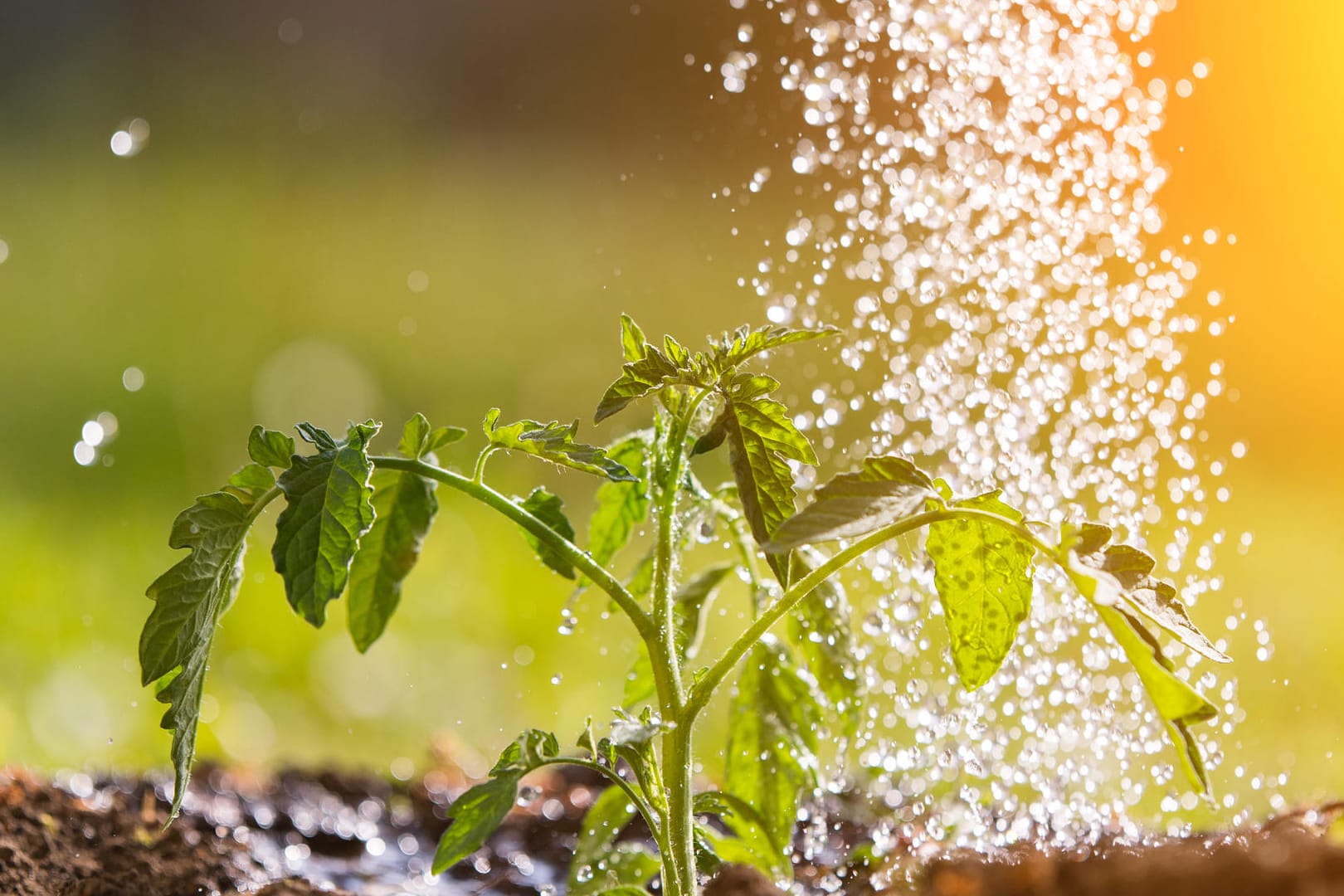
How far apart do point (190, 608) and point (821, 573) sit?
45 centimetres

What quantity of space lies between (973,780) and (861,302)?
2.11 ft

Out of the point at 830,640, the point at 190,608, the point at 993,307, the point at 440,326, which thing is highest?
the point at 440,326

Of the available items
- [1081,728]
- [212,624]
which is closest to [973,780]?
[1081,728]

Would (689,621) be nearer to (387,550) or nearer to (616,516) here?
(616,516)

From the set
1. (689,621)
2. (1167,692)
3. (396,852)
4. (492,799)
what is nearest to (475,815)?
(492,799)

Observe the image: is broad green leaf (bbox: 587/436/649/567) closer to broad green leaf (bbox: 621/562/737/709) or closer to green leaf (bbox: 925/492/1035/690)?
broad green leaf (bbox: 621/562/737/709)

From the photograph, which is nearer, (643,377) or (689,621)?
(643,377)

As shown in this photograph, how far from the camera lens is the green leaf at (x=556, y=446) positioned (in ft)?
2.77

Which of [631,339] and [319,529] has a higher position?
[631,339]

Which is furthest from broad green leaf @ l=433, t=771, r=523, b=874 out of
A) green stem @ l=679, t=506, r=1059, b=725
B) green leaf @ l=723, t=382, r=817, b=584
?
green leaf @ l=723, t=382, r=817, b=584

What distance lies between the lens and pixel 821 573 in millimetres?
848

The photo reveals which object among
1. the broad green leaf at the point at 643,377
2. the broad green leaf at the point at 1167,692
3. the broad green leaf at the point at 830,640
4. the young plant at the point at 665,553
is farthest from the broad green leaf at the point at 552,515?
the broad green leaf at the point at 1167,692

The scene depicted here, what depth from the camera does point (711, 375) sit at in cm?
91

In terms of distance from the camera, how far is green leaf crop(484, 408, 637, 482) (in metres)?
0.84
